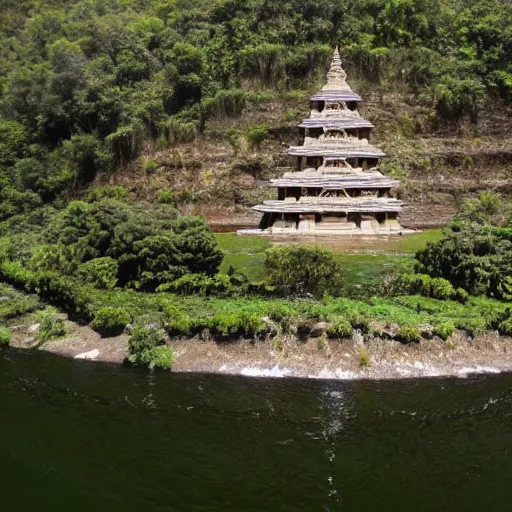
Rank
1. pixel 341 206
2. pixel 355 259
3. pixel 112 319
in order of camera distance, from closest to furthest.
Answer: pixel 112 319, pixel 355 259, pixel 341 206

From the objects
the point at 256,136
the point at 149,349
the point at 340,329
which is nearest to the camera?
the point at 340,329

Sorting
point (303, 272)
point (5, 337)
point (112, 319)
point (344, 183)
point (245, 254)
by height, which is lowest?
point (5, 337)

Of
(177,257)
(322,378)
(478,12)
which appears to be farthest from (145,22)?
(322,378)

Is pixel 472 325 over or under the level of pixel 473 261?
under

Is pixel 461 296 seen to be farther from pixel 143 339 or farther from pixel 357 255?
pixel 143 339

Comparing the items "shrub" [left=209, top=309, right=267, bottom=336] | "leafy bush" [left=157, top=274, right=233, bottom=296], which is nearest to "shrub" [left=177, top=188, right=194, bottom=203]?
"leafy bush" [left=157, top=274, right=233, bottom=296]

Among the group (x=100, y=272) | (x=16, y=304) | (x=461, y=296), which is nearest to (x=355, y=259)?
(x=461, y=296)

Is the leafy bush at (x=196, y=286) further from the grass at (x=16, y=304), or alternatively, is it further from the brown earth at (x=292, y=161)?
the brown earth at (x=292, y=161)

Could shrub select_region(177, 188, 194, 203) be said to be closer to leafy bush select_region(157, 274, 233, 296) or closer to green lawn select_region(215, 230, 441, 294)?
green lawn select_region(215, 230, 441, 294)
